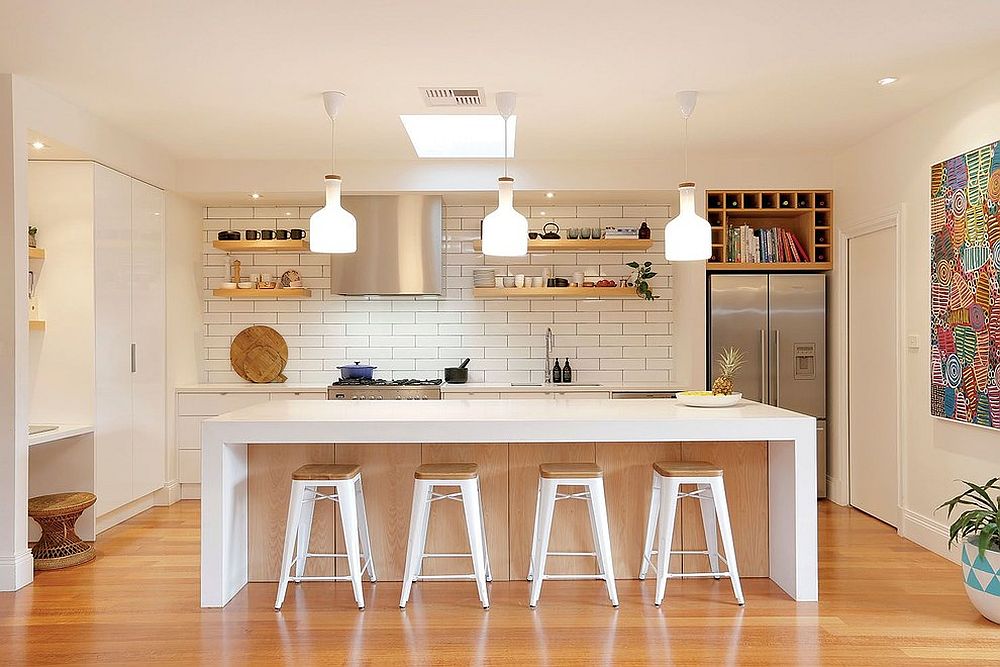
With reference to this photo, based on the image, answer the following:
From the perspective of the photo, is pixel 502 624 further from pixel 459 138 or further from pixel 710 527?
pixel 459 138

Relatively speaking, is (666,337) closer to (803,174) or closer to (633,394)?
(633,394)

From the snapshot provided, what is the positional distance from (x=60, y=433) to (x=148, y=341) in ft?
4.14

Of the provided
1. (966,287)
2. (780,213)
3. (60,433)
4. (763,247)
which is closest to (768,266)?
(763,247)

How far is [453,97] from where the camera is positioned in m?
4.53

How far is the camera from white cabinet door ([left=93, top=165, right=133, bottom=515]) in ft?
16.8

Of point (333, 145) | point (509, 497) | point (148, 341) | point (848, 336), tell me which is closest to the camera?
point (509, 497)

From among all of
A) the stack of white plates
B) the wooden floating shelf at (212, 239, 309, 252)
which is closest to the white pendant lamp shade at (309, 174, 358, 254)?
the wooden floating shelf at (212, 239, 309, 252)

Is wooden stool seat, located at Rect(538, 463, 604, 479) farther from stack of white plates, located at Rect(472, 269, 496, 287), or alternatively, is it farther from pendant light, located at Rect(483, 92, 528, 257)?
stack of white plates, located at Rect(472, 269, 496, 287)

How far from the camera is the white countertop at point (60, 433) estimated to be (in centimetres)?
448

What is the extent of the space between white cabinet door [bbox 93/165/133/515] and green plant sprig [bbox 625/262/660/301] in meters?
3.62

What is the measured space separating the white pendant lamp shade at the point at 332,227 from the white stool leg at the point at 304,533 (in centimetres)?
118

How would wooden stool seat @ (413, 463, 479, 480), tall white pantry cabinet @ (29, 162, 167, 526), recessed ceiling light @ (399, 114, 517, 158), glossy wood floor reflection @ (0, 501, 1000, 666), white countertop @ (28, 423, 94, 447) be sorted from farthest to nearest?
1. recessed ceiling light @ (399, 114, 517, 158)
2. tall white pantry cabinet @ (29, 162, 167, 526)
3. white countertop @ (28, 423, 94, 447)
4. wooden stool seat @ (413, 463, 479, 480)
5. glossy wood floor reflection @ (0, 501, 1000, 666)

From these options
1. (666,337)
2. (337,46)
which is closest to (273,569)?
(337,46)

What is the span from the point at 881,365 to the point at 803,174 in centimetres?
158
